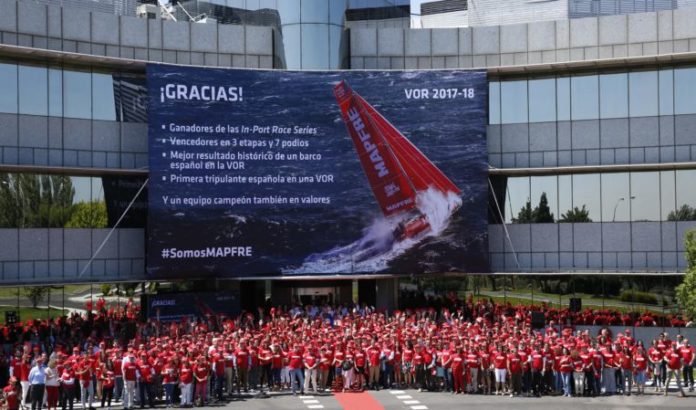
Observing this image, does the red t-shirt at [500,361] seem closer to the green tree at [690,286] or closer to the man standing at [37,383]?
the green tree at [690,286]

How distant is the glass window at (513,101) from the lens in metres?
39.8

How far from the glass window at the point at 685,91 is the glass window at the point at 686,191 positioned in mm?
2450

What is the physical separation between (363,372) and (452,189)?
1108 centimetres

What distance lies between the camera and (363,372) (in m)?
29.6

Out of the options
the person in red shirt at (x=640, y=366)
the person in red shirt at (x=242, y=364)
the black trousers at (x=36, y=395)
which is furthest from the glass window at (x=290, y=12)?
the person in red shirt at (x=640, y=366)

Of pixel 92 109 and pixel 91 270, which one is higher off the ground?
pixel 92 109

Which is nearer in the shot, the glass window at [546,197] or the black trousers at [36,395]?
the black trousers at [36,395]

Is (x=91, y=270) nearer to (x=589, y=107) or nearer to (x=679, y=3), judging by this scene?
(x=589, y=107)

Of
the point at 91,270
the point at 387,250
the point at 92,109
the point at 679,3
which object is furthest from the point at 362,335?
the point at 679,3

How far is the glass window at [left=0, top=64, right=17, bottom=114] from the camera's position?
34.7 metres

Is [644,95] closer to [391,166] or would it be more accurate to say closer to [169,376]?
[391,166]

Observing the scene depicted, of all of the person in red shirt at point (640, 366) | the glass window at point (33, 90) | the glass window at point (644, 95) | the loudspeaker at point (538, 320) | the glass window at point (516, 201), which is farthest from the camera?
the glass window at point (516, 201)

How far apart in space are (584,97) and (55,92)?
2082cm

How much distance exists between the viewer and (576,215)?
39.2 m
